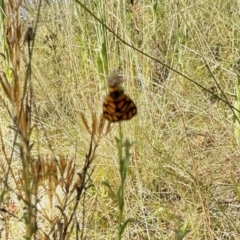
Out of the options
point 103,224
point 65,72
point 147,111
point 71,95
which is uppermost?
point 65,72

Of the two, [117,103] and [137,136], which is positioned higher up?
[137,136]

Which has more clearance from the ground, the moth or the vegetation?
the vegetation

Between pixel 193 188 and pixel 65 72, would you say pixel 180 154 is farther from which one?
pixel 65 72

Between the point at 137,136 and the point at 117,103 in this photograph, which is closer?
the point at 117,103

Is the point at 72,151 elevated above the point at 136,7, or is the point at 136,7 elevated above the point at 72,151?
the point at 136,7

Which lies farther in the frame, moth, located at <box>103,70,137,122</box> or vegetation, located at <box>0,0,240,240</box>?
vegetation, located at <box>0,0,240,240</box>

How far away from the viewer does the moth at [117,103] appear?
53cm

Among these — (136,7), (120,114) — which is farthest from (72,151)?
(120,114)

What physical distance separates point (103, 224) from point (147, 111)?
534mm

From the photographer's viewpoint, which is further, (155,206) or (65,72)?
(65,72)

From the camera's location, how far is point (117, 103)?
0.54m

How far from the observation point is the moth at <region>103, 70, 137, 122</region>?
0.53 meters

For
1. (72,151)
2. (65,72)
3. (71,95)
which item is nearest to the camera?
(72,151)

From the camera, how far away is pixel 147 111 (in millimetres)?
1834
